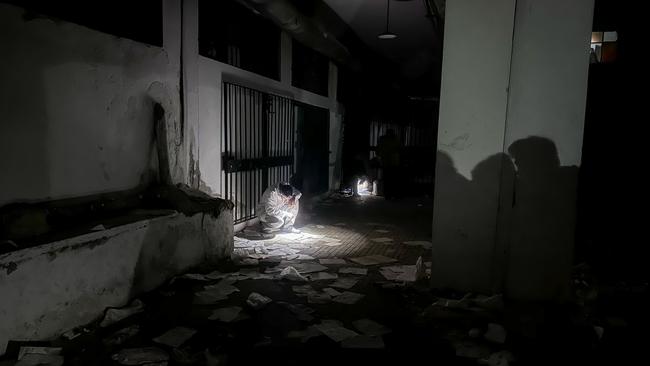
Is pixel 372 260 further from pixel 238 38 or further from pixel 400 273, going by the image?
pixel 238 38

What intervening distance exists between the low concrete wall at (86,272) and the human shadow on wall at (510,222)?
2.49m

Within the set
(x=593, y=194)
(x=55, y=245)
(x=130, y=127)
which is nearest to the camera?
(x=55, y=245)

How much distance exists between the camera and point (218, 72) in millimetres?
5555

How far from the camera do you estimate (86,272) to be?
305 cm

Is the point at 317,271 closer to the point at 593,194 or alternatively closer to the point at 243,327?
the point at 243,327

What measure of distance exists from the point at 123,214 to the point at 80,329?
1149 mm

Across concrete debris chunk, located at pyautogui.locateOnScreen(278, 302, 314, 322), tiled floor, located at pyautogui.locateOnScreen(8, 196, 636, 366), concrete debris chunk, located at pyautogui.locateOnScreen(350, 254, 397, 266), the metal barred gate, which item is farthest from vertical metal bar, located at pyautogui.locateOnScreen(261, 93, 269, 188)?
concrete debris chunk, located at pyautogui.locateOnScreen(278, 302, 314, 322)

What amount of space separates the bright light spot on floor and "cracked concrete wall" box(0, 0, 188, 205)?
24.6 ft

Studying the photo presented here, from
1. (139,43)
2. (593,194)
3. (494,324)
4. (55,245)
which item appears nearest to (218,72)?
(139,43)

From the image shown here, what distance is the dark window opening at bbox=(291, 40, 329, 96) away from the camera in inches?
327

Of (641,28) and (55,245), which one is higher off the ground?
(641,28)

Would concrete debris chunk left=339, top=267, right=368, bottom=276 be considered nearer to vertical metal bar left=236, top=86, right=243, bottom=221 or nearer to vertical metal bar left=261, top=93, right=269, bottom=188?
vertical metal bar left=236, top=86, right=243, bottom=221

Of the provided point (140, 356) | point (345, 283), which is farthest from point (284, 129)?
point (140, 356)

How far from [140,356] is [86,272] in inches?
33.2
